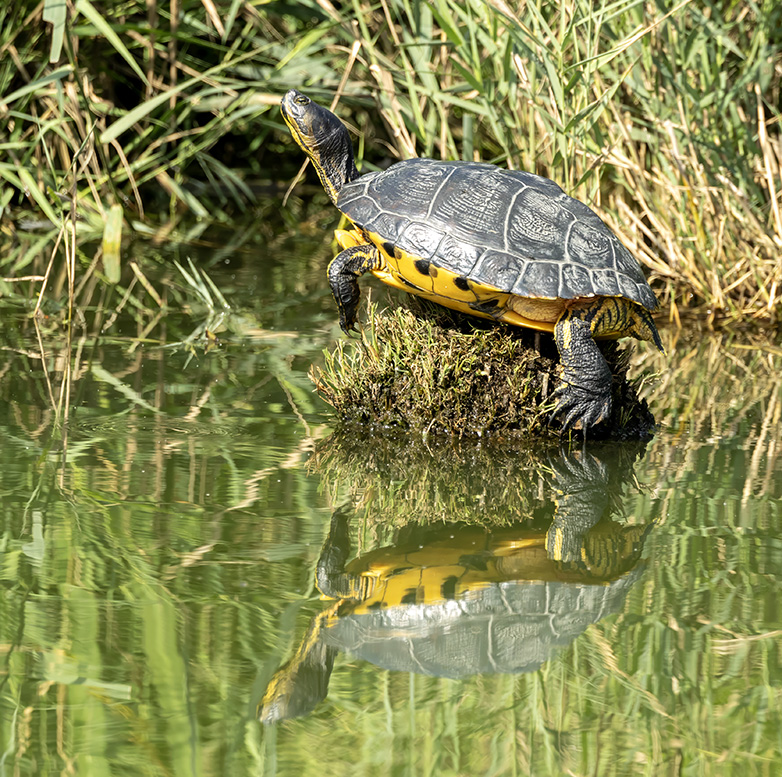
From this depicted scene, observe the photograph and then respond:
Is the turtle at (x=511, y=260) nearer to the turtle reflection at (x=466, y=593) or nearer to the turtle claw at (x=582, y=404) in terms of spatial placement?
the turtle claw at (x=582, y=404)

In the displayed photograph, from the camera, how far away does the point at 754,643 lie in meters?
2.27

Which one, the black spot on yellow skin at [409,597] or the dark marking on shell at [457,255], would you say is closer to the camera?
the black spot on yellow skin at [409,597]

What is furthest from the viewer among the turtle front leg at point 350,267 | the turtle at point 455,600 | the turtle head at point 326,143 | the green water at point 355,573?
the turtle head at point 326,143

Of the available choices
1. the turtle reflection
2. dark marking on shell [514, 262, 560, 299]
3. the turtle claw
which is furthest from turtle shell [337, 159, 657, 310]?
the turtle reflection

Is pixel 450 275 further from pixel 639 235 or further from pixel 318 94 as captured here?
pixel 318 94

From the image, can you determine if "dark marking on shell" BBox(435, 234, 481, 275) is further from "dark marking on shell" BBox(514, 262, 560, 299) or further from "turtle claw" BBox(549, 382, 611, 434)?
"turtle claw" BBox(549, 382, 611, 434)

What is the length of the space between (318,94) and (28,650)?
5160mm

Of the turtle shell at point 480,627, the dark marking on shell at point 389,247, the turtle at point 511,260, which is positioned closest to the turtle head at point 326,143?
the turtle at point 511,260

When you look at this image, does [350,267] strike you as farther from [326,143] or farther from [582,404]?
[582,404]

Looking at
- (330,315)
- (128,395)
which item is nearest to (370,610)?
(128,395)

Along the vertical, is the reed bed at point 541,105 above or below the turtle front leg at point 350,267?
above

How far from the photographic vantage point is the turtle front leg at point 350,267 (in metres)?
3.70

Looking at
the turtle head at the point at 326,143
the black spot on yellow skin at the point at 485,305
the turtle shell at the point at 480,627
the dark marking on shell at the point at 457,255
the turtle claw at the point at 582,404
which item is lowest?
the turtle shell at the point at 480,627

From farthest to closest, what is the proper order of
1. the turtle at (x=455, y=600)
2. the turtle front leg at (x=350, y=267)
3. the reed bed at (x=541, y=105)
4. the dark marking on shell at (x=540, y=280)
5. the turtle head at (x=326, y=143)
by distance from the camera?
the reed bed at (x=541, y=105) < the turtle head at (x=326, y=143) < the turtle front leg at (x=350, y=267) < the dark marking on shell at (x=540, y=280) < the turtle at (x=455, y=600)
